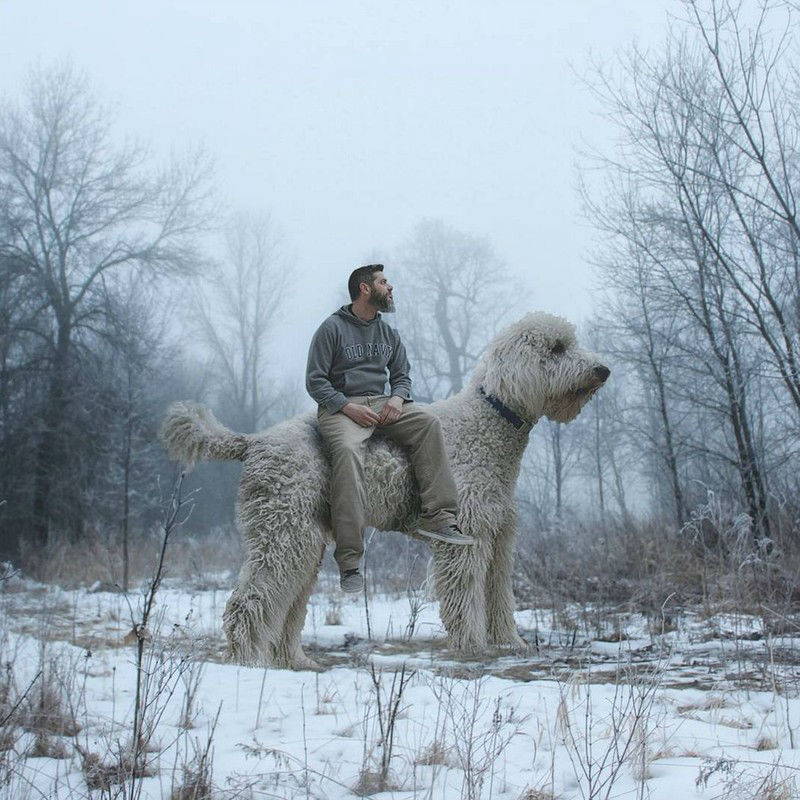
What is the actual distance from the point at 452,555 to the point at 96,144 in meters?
17.6

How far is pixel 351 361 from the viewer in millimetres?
5176

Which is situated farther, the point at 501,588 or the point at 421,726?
the point at 501,588

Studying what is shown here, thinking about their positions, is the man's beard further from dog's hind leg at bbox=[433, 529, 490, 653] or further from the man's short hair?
dog's hind leg at bbox=[433, 529, 490, 653]

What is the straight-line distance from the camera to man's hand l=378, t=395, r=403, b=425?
16.5ft

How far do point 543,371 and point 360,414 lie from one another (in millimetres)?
1329

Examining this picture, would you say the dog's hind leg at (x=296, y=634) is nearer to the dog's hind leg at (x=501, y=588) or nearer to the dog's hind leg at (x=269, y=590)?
the dog's hind leg at (x=269, y=590)

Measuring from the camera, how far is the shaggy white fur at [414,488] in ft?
15.9

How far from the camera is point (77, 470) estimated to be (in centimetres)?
1730

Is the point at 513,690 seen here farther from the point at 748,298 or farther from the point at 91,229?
the point at 91,229

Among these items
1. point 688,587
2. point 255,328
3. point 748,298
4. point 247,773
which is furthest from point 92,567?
point 255,328

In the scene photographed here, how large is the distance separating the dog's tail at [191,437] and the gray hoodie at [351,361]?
0.67 m

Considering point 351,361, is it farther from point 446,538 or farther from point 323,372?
point 446,538

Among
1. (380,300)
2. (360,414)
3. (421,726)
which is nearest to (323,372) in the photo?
(360,414)

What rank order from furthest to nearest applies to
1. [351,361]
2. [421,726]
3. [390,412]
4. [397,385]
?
[397,385]
[351,361]
[390,412]
[421,726]
